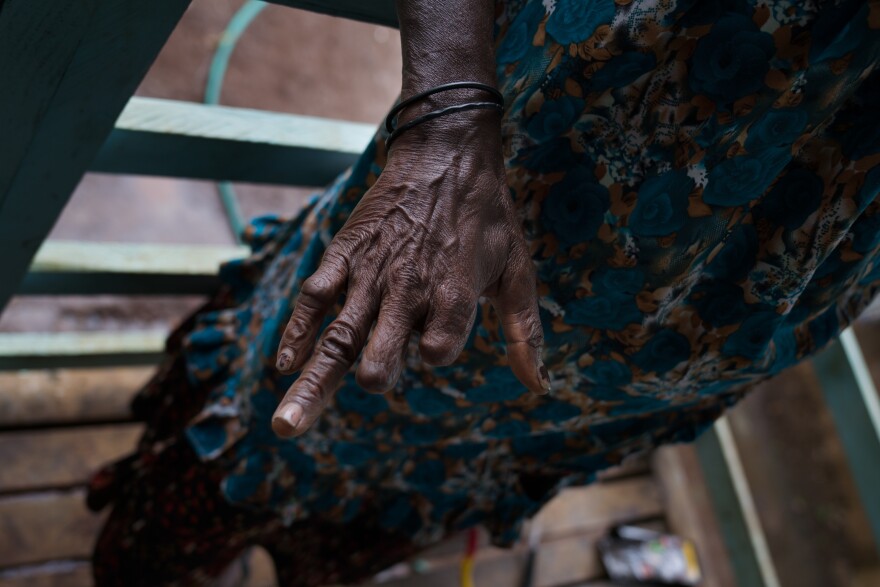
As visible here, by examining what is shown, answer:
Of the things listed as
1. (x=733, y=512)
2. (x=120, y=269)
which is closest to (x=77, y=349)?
(x=120, y=269)

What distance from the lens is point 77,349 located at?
4.84 feet

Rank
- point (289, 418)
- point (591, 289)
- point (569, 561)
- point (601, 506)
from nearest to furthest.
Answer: point (289, 418) < point (591, 289) < point (569, 561) < point (601, 506)

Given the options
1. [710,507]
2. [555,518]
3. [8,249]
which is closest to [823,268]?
[8,249]

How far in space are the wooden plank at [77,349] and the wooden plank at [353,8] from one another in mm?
1025

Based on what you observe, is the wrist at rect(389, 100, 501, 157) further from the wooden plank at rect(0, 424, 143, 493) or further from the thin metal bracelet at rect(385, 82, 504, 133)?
the wooden plank at rect(0, 424, 143, 493)

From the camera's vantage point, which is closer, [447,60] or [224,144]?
[447,60]

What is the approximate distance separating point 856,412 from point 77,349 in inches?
58.2

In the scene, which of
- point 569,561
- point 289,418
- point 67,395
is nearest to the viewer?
point 289,418

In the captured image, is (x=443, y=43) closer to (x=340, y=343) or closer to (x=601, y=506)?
(x=340, y=343)

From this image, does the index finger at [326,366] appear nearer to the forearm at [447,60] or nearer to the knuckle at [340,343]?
the knuckle at [340,343]

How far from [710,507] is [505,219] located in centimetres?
184

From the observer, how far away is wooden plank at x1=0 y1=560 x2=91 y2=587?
1401mm

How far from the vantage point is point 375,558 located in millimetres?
1090

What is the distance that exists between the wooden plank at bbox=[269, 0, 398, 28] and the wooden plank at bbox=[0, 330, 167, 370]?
102 cm
